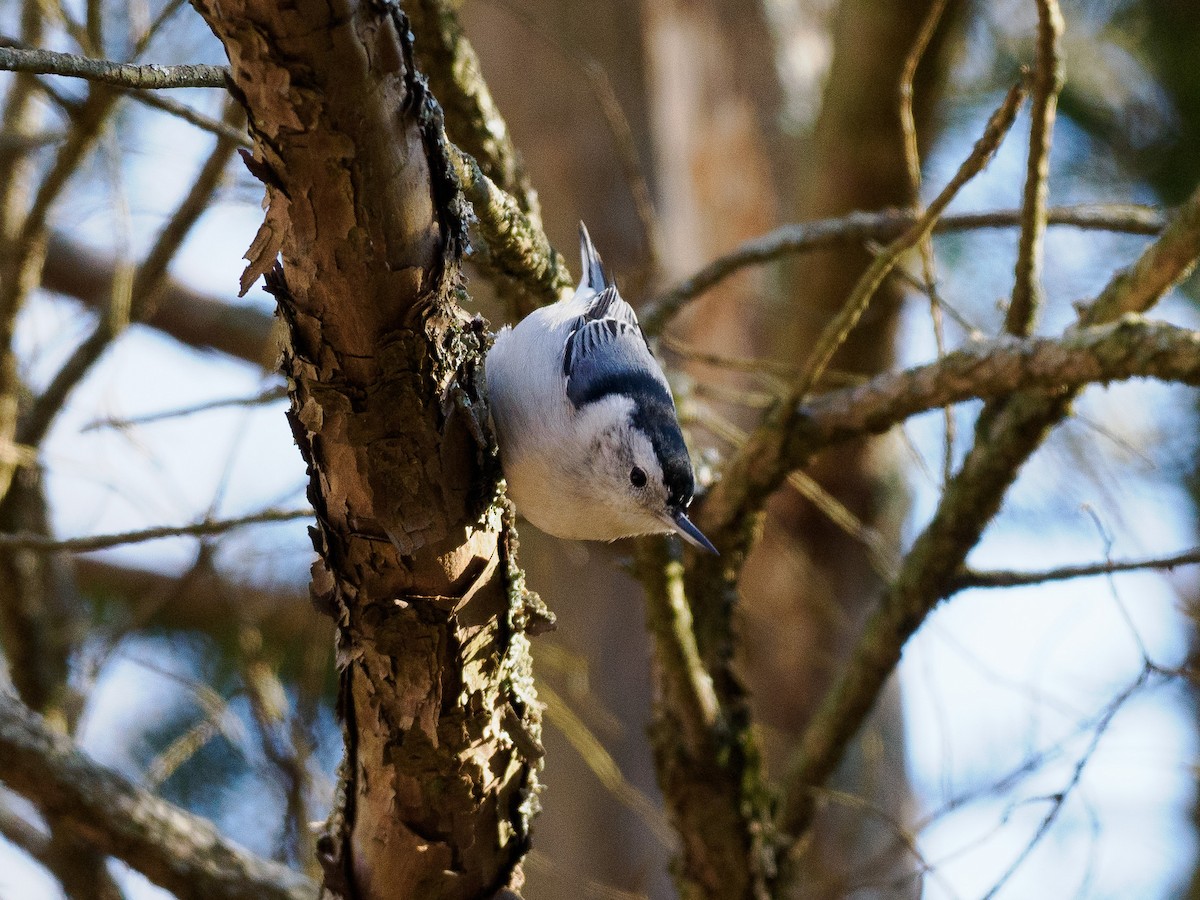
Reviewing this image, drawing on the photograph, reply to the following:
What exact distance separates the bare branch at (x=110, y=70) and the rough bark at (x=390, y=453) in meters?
0.08

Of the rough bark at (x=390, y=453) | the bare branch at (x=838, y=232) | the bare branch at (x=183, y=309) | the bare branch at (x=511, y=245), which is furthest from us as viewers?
the bare branch at (x=183, y=309)

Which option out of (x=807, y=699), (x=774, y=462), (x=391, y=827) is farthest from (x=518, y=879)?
(x=807, y=699)

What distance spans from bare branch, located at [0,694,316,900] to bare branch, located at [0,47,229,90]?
103 cm

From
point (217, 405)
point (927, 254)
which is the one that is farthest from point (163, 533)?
point (927, 254)

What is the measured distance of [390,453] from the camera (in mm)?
1090

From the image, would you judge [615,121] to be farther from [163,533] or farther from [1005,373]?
[163,533]

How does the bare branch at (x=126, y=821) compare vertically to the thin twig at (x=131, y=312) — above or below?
below

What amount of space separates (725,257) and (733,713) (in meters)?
0.77

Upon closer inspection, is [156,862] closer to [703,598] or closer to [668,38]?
[703,598]

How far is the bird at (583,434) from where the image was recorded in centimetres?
152

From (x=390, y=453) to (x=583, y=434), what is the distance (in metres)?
0.54

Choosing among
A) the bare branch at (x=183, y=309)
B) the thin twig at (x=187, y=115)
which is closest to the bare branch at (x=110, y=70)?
the thin twig at (x=187, y=115)

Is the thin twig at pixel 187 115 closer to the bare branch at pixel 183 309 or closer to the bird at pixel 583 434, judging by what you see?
the bird at pixel 583 434

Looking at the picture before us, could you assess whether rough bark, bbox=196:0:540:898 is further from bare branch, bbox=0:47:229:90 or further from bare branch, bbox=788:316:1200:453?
bare branch, bbox=788:316:1200:453
